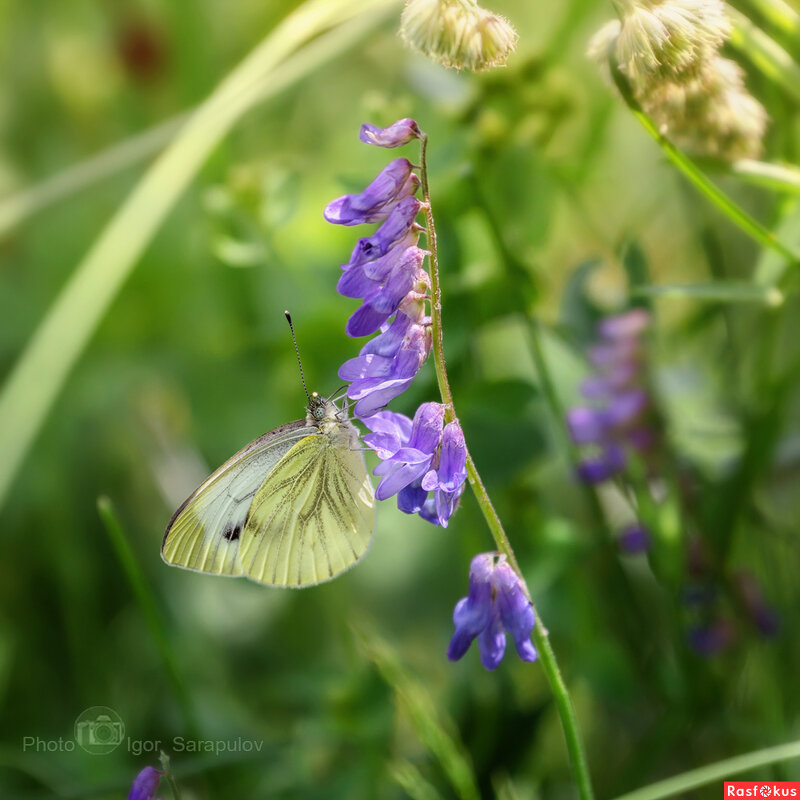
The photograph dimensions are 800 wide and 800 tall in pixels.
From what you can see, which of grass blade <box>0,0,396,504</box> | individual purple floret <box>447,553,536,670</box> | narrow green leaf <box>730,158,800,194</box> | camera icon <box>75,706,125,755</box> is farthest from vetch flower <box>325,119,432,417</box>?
camera icon <box>75,706,125,755</box>

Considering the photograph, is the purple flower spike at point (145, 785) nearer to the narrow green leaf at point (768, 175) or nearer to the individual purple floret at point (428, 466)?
the individual purple floret at point (428, 466)

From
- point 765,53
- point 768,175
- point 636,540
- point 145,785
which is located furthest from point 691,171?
point 145,785

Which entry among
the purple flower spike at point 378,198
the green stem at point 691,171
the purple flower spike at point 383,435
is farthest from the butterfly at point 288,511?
the green stem at point 691,171

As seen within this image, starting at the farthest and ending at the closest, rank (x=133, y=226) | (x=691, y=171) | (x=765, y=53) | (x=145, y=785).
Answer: (x=133, y=226) < (x=765, y=53) < (x=691, y=171) < (x=145, y=785)

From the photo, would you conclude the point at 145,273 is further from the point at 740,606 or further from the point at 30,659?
the point at 740,606

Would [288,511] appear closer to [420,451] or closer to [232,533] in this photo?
[232,533]

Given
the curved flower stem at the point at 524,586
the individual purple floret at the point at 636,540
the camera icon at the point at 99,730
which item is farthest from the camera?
the camera icon at the point at 99,730

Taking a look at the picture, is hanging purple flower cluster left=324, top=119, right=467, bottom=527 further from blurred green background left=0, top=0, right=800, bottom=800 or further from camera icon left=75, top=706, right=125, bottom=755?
camera icon left=75, top=706, right=125, bottom=755
